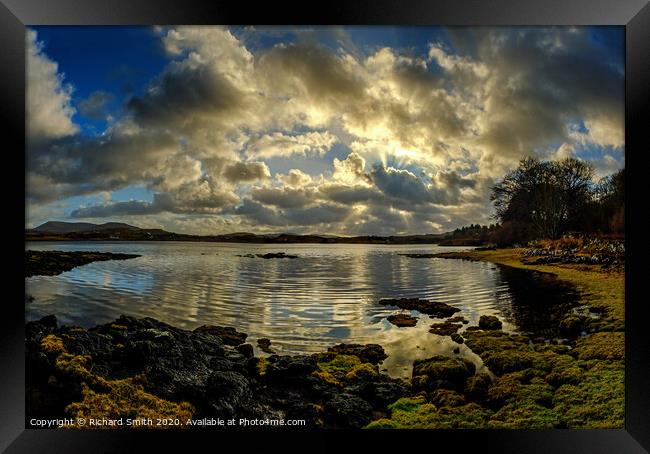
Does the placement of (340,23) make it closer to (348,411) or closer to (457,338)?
(457,338)

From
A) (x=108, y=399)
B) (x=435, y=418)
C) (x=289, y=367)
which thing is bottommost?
(x=435, y=418)

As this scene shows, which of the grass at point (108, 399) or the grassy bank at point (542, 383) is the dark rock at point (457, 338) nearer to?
the grassy bank at point (542, 383)

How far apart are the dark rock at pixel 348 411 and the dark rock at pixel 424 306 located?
1092 millimetres

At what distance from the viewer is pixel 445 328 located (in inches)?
155

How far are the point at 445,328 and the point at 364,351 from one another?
964 mm

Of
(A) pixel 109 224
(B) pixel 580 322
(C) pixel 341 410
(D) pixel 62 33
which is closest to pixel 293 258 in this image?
(C) pixel 341 410

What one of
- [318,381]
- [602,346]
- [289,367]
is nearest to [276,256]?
[289,367]

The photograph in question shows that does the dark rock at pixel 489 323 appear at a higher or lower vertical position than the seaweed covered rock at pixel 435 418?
higher

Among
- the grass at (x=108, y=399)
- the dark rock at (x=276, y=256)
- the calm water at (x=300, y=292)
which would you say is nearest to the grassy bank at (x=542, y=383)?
the calm water at (x=300, y=292)

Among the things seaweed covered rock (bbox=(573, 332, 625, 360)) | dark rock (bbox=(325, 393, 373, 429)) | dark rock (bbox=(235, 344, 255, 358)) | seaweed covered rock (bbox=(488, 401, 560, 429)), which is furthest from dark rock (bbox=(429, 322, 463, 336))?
dark rock (bbox=(235, 344, 255, 358))

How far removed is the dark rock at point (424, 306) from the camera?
3.96 m

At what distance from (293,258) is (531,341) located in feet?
9.41

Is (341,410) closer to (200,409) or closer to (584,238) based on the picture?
(200,409)
